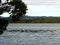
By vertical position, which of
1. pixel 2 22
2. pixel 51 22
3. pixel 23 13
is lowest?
pixel 51 22

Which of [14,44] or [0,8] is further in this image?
[0,8]

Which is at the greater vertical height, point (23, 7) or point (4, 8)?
point (4, 8)

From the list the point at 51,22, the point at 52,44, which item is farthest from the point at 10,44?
the point at 51,22

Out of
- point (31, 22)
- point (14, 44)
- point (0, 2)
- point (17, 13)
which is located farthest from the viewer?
point (31, 22)

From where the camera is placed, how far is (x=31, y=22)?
121 m

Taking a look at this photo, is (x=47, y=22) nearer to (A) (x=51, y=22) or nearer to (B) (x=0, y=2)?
(A) (x=51, y=22)

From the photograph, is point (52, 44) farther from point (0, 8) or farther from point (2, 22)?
point (0, 8)

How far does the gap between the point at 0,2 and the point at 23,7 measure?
33.0 metres

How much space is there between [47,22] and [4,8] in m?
75.4

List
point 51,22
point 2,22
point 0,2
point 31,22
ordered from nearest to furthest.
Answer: point 2,22 < point 0,2 < point 31,22 < point 51,22

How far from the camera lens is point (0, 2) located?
49844 millimetres

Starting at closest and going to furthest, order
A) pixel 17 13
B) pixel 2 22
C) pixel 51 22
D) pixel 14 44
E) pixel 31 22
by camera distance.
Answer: pixel 14 44 < pixel 2 22 < pixel 17 13 < pixel 31 22 < pixel 51 22

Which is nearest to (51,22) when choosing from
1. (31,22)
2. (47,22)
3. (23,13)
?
(47,22)

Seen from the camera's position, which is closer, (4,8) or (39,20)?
(4,8)
